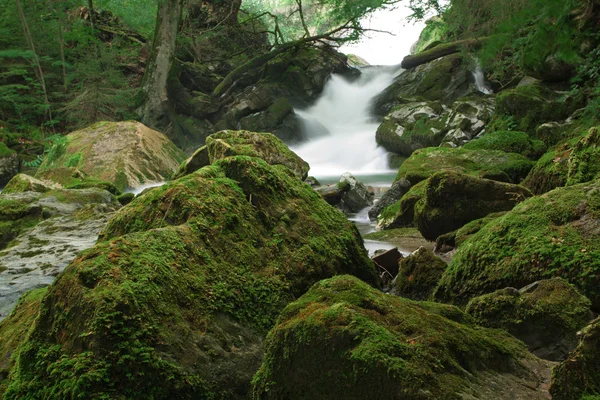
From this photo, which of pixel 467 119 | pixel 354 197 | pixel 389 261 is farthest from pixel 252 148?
pixel 467 119

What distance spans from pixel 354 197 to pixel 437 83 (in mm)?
11115

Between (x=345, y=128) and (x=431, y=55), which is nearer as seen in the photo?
(x=431, y=55)

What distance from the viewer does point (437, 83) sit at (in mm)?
20641

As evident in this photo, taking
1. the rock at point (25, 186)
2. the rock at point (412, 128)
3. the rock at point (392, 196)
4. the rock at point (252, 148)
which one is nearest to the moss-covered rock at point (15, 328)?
the rock at point (252, 148)

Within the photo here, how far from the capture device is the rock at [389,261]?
17.4 feet

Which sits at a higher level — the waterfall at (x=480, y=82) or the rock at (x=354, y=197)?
the waterfall at (x=480, y=82)

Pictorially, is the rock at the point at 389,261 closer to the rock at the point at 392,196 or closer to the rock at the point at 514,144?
the rock at the point at 392,196

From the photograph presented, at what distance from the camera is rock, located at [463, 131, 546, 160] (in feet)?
32.6

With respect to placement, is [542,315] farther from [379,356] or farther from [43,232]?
[43,232]

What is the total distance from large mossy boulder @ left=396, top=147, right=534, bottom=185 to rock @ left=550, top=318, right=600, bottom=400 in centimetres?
620

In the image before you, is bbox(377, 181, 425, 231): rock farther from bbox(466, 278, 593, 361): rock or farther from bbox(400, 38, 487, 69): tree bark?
bbox(400, 38, 487, 69): tree bark

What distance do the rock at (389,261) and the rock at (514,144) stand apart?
5.83 metres

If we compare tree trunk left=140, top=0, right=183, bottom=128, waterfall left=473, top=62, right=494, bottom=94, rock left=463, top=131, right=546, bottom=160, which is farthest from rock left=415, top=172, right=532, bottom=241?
tree trunk left=140, top=0, right=183, bottom=128

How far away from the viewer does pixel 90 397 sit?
2328 millimetres
